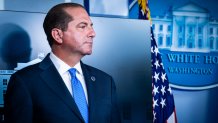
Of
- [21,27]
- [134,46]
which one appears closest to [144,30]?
[134,46]

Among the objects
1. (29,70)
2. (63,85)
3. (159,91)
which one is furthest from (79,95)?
(159,91)

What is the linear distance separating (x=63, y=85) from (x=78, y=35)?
0.29 metres

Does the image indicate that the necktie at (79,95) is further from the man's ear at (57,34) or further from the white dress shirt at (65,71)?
the man's ear at (57,34)

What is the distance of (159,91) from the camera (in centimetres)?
258

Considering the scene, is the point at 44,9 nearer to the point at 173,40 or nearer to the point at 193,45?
the point at 173,40

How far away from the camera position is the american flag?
2562 millimetres

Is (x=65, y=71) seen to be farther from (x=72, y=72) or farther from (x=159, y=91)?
(x=159, y=91)

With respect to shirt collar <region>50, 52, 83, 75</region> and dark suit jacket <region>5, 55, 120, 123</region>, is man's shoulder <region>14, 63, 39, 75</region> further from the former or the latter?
shirt collar <region>50, 52, 83, 75</region>

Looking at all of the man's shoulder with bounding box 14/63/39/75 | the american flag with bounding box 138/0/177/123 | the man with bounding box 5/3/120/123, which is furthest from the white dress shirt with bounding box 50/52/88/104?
the american flag with bounding box 138/0/177/123

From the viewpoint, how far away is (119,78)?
8.35 feet

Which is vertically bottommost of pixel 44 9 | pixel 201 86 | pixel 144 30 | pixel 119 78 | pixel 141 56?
pixel 201 86

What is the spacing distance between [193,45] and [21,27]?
1.70 meters

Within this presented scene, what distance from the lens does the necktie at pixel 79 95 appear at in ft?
5.34

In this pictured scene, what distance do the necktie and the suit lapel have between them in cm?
6
